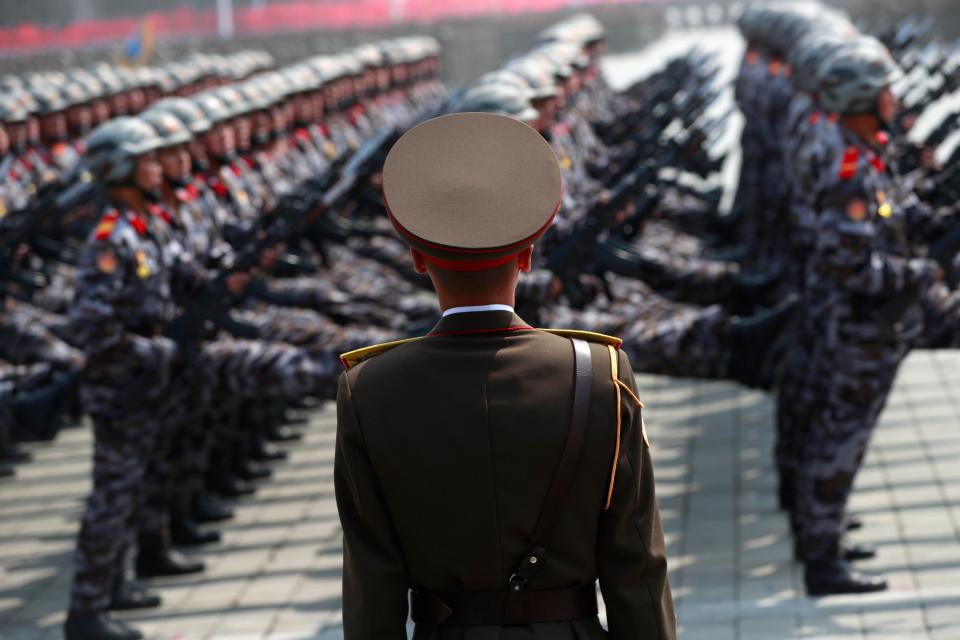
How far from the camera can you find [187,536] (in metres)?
6.81

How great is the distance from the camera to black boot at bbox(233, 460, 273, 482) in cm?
768

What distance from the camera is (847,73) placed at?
546 centimetres

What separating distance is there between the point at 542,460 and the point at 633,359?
11.6ft

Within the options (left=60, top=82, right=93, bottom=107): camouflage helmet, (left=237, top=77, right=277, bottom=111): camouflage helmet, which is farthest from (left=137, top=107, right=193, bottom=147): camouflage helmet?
(left=60, top=82, right=93, bottom=107): camouflage helmet

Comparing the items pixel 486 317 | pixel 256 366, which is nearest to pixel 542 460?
pixel 486 317

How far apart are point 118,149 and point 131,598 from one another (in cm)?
169

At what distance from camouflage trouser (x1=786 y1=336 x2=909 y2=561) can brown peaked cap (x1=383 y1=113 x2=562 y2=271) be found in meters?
3.28

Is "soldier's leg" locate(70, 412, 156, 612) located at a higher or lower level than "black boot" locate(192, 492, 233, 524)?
higher

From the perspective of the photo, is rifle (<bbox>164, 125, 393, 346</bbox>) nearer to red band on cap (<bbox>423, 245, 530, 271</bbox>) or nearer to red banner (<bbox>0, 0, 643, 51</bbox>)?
red band on cap (<bbox>423, 245, 530, 271</bbox>)

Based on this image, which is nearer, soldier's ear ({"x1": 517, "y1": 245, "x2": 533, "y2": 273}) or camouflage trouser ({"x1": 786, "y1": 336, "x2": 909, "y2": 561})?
soldier's ear ({"x1": 517, "y1": 245, "x2": 533, "y2": 273})

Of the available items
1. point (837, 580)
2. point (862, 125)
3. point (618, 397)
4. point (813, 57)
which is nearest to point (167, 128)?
point (813, 57)

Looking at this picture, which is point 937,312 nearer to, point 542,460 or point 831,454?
point 831,454

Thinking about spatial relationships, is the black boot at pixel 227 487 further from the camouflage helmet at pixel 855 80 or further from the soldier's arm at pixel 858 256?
the camouflage helmet at pixel 855 80

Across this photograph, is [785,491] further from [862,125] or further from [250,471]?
[250,471]
